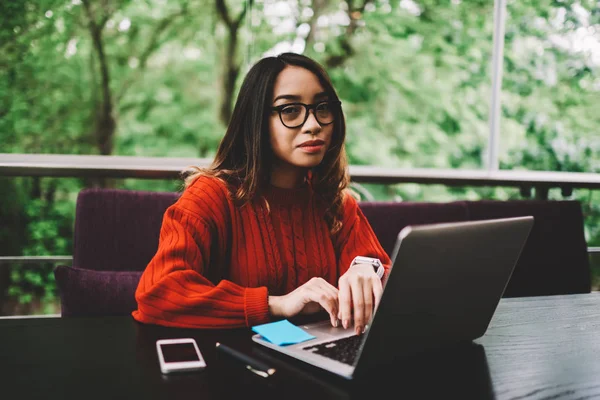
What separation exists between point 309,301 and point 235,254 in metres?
0.37

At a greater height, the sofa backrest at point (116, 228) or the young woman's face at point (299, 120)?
the young woman's face at point (299, 120)

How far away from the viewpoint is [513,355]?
3.24 feet

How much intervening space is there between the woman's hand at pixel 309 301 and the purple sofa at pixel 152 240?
0.63 meters

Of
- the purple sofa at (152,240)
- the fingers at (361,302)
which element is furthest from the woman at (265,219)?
the purple sofa at (152,240)

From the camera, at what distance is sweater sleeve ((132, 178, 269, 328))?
1088mm

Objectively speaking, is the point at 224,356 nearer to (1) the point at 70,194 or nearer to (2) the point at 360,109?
(1) the point at 70,194

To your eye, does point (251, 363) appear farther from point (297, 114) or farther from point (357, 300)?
point (297, 114)

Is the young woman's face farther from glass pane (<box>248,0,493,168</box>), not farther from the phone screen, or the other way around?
glass pane (<box>248,0,493,168</box>)

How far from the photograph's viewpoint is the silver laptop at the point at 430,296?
0.74 meters

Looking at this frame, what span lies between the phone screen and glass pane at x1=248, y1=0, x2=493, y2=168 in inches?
127

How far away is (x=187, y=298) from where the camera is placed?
110 centimetres

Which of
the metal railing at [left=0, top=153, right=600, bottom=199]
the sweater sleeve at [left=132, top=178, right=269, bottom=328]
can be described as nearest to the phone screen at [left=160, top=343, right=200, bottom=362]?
the sweater sleeve at [left=132, top=178, right=269, bottom=328]

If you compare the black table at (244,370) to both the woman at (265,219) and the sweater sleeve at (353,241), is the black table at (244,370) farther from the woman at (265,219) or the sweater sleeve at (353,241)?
the sweater sleeve at (353,241)

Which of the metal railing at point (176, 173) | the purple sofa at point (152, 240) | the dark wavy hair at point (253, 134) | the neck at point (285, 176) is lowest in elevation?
the purple sofa at point (152, 240)
